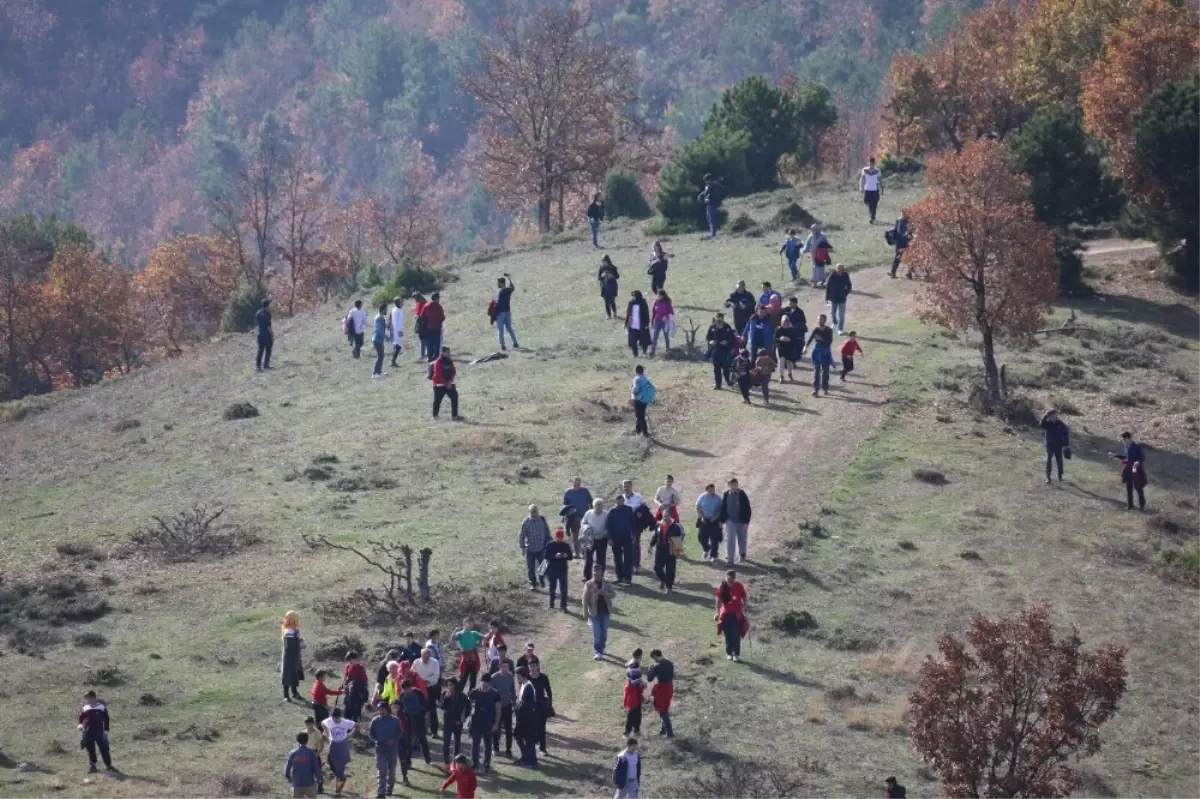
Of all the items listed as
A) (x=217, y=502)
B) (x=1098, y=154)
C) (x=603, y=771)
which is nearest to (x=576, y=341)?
(x=217, y=502)

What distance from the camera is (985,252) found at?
4131 centimetres

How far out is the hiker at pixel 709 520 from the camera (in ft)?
106

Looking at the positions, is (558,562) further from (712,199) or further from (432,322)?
(712,199)

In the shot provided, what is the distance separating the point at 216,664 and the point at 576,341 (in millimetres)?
20839

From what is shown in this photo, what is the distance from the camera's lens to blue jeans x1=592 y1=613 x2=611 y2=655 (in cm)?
2828

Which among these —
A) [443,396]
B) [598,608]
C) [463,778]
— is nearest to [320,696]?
[463,778]

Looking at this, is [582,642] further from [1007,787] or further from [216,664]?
[1007,787]

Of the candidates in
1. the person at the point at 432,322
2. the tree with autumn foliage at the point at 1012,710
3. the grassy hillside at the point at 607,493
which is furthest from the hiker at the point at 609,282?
the tree with autumn foliage at the point at 1012,710

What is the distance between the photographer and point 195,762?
82.0ft

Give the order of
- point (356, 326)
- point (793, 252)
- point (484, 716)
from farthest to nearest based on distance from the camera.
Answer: point (793, 252) < point (356, 326) < point (484, 716)

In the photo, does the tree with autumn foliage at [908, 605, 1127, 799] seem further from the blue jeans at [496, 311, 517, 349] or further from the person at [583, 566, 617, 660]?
the blue jeans at [496, 311, 517, 349]

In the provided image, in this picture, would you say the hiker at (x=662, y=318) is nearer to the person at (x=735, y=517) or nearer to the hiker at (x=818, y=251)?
the hiker at (x=818, y=251)

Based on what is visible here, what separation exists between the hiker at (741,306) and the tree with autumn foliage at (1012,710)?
68.9 ft

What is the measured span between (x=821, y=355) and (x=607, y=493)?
775 centimetres
